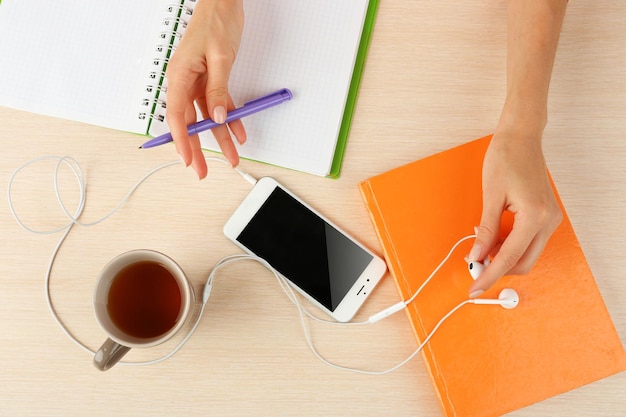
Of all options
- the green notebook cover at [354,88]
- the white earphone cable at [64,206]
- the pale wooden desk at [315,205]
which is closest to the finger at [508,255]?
the pale wooden desk at [315,205]

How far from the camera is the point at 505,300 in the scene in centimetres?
67

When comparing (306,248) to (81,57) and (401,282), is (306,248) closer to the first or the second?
(401,282)

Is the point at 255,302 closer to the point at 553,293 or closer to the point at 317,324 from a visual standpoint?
the point at 317,324

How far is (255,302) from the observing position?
72 centimetres

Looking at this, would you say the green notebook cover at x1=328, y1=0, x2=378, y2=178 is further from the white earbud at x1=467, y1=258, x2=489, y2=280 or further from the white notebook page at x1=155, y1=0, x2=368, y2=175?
the white earbud at x1=467, y1=258, x2=489, y2=280

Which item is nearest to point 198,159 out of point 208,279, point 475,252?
A: point 208,279

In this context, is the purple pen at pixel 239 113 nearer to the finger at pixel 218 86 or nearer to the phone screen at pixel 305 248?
the finger at pixel 218 86

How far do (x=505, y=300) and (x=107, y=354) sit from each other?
0.55 metres

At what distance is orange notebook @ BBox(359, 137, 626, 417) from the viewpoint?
0.67 m

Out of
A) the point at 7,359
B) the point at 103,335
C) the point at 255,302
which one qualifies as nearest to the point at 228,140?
the point at 255,302

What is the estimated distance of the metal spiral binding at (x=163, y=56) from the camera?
0.75m

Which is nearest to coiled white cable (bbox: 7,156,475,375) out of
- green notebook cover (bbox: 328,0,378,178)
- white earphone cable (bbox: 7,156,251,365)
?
white earphone cable (bbox: 7,156,251,365)

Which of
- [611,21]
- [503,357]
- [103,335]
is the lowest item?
[503,357]

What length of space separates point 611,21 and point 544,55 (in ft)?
0.58
